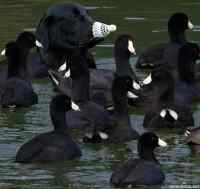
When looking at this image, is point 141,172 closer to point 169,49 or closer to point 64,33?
point 169,49

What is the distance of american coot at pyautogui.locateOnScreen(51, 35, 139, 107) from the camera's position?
19.1m

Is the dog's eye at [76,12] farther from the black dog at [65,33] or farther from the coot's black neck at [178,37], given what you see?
the coot's black neck at [178,37]

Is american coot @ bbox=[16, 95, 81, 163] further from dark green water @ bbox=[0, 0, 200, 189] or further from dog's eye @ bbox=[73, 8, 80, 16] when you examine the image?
dog's eye @ bbox=[73, 8, 80, 16]

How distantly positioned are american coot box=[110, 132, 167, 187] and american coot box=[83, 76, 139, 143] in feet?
5.17

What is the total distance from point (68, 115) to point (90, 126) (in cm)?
67

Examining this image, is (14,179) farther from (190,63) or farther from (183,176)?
(190,63)

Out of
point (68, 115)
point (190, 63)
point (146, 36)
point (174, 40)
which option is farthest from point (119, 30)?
point (68, 115)

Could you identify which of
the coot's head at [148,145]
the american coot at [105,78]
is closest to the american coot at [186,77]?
the american coot at [105,78]

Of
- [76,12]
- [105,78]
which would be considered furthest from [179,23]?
[105,78]

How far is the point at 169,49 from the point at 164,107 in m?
4.36

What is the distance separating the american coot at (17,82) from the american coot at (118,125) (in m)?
1.97

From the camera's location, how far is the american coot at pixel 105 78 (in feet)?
62.8

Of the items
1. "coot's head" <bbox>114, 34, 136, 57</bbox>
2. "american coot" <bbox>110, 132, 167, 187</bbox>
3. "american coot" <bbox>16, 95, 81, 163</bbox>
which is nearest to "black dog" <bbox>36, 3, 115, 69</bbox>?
"coot's head" <bbox>114, 34, 136, 57</bbox>

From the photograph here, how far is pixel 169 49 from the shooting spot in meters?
21.9
